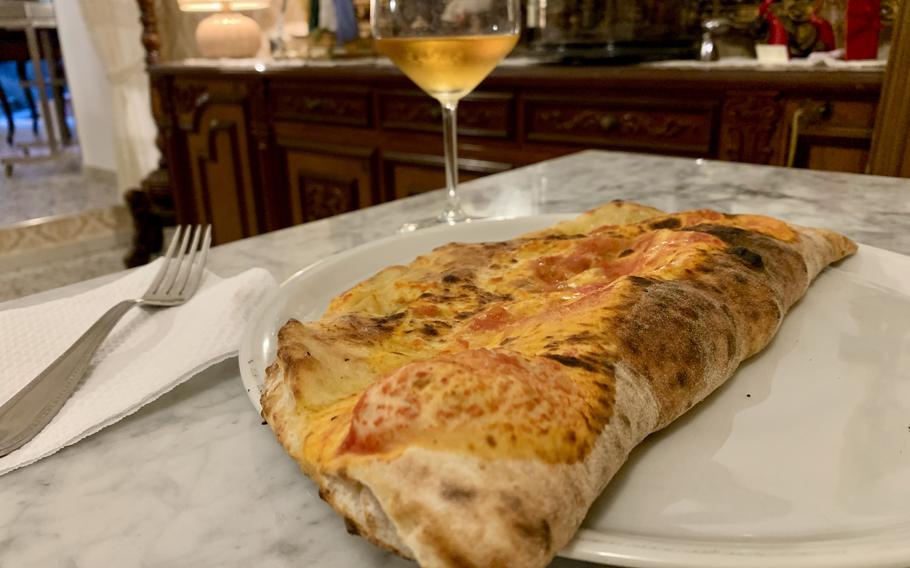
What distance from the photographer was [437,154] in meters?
2.40

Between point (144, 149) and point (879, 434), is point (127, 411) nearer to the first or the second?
point (879, 434)

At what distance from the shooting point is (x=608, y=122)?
1.95m

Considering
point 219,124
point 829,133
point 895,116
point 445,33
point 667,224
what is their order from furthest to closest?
point 219,124 → point 829,133 → point 895,116 → point 445,33 → point 667,224

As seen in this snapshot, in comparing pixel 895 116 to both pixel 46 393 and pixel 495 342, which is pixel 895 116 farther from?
pixel 46 393

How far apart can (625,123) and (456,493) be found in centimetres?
178

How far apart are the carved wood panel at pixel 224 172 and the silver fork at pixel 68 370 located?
258 centimetres

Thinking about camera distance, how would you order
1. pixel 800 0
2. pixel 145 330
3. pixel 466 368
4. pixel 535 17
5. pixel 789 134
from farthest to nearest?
pixel 535 17
pixel 800 0
pixel 789 134
pixel 145 330
pixel 466 368

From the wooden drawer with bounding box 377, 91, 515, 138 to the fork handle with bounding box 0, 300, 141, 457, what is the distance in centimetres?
175

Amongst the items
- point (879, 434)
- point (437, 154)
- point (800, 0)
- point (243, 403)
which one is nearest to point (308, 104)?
point (437, 154)

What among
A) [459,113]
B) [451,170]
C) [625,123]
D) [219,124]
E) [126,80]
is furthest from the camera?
[126,80]

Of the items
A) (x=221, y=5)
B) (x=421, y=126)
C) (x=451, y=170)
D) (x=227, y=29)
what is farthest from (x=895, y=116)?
(x=221, y=5)

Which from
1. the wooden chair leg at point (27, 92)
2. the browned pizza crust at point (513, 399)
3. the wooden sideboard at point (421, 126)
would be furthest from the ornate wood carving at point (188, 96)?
the wooden chair leg at point (27, 92)

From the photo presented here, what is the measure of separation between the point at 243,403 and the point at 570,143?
1696mm

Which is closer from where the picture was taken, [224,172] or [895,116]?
[895,116]
